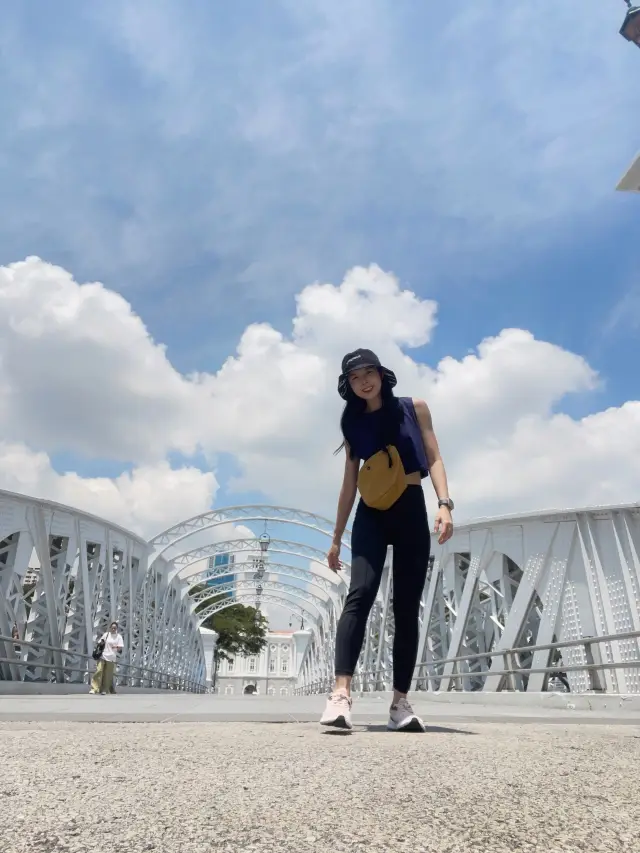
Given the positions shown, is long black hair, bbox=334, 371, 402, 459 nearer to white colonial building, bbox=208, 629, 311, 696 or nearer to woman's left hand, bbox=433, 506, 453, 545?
woman's left hand, bbox=433, 506, 453, 545

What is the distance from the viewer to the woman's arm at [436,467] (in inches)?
125

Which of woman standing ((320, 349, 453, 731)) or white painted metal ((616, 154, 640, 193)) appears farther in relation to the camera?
white painted metal ((616, 154, 640, 193))

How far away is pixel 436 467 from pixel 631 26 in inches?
1490

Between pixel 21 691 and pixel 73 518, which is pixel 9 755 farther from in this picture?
pixel 73 518

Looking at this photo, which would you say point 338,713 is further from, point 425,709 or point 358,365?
point 425,709

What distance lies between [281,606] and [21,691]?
30.6 metres

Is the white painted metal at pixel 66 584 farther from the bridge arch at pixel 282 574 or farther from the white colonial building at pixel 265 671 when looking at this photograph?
the white colonial building at pixel 265 671

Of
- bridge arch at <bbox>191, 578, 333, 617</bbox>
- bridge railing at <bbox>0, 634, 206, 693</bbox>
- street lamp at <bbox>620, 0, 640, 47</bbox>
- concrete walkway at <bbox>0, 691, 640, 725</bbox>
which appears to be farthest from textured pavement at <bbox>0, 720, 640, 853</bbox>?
street lamp at <bbox>620, 0, 640, 47</bbox>

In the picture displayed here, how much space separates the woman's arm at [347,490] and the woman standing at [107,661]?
11044 millimetres

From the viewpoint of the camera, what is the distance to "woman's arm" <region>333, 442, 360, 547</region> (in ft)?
11.1

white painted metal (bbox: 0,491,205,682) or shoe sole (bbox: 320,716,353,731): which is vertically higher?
white painted metal (bbox: 0,491,205,682)

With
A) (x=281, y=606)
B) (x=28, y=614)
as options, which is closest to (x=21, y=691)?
(x=28, y=614)

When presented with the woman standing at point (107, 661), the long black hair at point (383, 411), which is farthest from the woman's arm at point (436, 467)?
the woman standing at point (107, 661)

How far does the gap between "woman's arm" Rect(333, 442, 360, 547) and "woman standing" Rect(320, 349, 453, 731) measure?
0.04 ft
